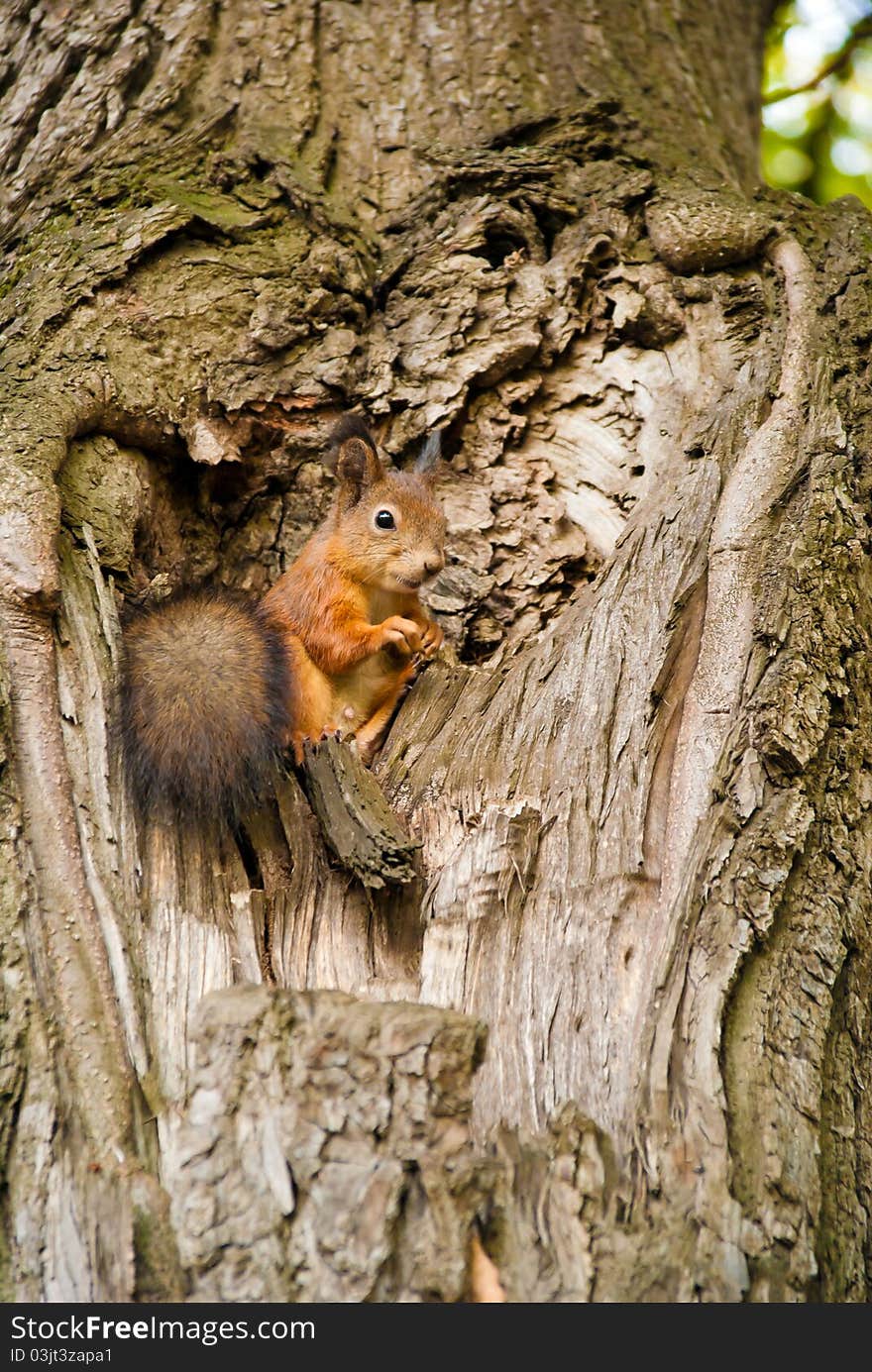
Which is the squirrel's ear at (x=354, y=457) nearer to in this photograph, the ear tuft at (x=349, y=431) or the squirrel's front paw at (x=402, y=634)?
the ear tuft at (x=349, y=431)

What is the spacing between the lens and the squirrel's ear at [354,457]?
2881 millimetres

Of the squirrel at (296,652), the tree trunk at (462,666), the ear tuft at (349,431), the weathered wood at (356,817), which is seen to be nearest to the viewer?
the tree trunk at (462,666)

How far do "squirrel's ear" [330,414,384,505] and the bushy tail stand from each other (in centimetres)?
47

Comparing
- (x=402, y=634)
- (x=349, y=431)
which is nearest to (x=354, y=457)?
(x=349, y=431)

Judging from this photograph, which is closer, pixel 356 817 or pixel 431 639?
pixel 356 817

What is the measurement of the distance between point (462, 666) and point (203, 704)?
2.10 feet

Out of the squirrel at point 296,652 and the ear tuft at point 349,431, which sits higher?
the ear tuft at point 349,431

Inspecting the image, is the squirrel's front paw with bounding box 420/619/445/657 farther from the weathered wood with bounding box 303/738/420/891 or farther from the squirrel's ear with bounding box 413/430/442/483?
the weathered wood with bounding box 303/738/420/891

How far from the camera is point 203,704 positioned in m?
2.35

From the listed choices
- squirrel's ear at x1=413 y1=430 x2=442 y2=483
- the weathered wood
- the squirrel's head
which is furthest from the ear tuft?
the weathered wood

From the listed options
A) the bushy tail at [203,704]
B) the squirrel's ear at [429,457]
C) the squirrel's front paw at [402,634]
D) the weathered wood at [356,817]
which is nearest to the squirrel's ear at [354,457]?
the squirrel's ear at [429,457]

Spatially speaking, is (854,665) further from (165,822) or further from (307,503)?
(307,503)

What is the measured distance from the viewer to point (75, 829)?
79.7 inches

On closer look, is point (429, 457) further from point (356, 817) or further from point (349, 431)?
point (356, 817)
